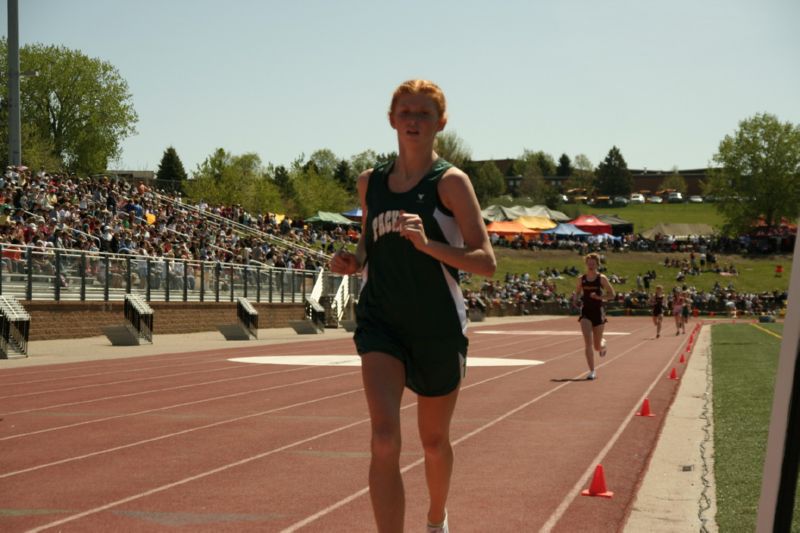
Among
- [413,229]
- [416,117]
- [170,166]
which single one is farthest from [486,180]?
[413,229]

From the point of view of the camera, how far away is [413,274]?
4.75 meters

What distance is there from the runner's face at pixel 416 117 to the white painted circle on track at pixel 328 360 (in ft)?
52.5

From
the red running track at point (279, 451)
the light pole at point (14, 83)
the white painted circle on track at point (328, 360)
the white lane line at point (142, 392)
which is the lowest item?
the white painted circle on track at point (328, 360)

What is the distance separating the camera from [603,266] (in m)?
82.5

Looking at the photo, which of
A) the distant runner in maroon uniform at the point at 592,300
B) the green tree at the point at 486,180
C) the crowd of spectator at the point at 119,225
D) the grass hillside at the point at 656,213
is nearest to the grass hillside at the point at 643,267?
the crowd of spectator at the point at 119,225

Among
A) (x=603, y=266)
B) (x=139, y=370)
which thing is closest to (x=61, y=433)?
(x=139, y=370)

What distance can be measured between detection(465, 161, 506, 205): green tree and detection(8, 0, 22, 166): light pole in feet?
378

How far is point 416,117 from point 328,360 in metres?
17.5

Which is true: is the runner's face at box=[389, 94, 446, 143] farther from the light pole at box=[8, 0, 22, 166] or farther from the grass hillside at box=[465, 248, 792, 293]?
the grass hillside at box=[465, 248, 792, 293]

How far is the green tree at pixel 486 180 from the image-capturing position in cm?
15600

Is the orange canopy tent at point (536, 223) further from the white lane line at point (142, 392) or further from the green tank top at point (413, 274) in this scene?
the green tank top at point (413, 274)

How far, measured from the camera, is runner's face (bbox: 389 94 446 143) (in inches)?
192

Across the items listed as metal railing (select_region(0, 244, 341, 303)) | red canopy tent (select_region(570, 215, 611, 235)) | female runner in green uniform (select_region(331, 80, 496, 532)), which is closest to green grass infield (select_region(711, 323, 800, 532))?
female runner in green uniform (select_region(331, 80, 496, 532))

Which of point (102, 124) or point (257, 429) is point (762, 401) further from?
point (102, 124)
